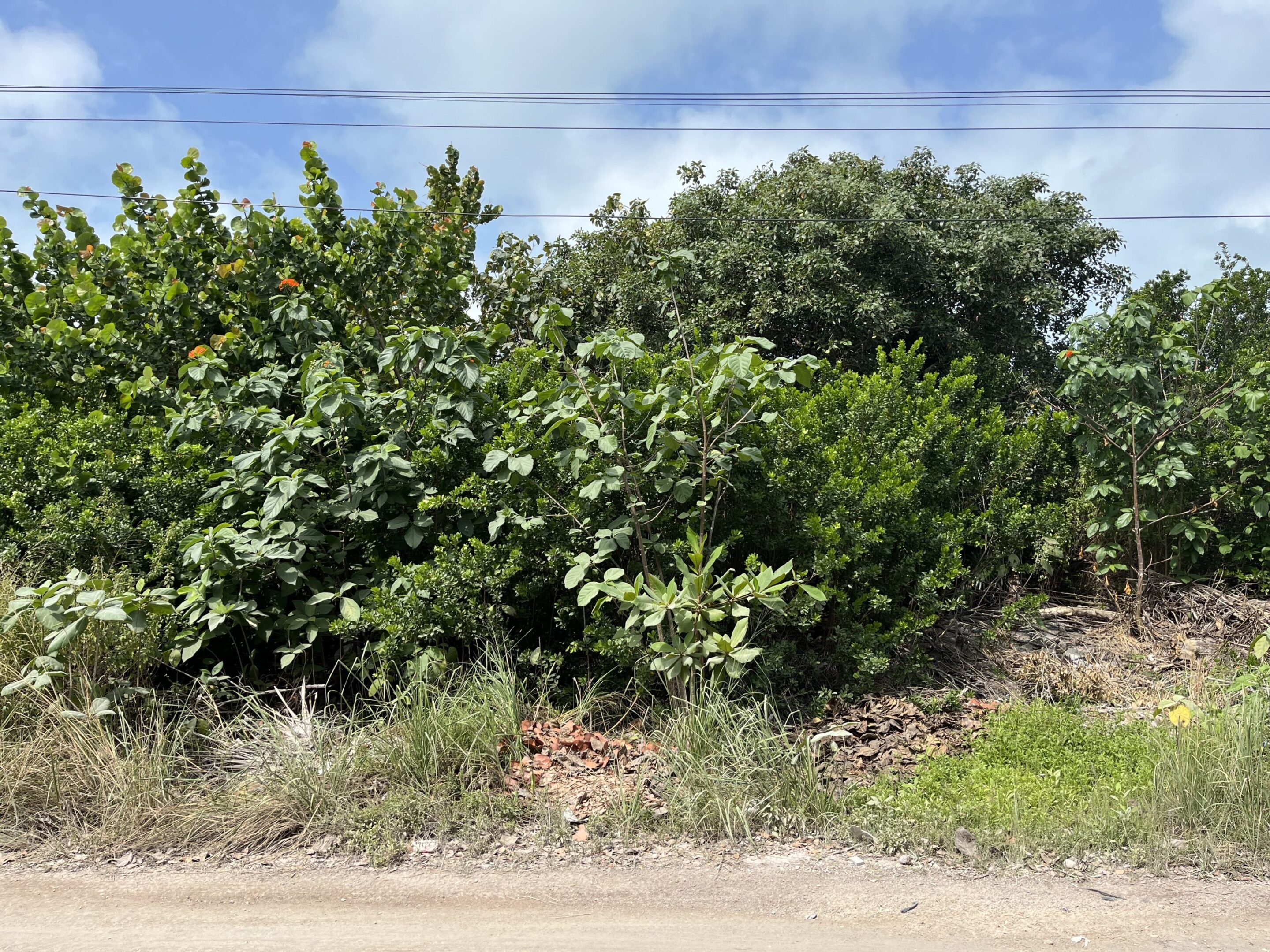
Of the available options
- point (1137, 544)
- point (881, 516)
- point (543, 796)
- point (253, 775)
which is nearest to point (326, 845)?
point (253, 775)

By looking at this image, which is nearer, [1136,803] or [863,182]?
[1136,803]

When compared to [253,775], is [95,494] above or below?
above

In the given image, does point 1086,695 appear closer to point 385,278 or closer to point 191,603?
point 191,603

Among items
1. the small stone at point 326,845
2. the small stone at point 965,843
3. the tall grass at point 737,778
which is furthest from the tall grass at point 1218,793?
the small stone at point 326,845

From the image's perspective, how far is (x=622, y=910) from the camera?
3588mm

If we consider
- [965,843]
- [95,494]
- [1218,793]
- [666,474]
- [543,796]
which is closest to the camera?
[965,843]

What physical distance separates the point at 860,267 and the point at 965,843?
885 cm

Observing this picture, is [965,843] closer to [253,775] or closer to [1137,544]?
[253,775]

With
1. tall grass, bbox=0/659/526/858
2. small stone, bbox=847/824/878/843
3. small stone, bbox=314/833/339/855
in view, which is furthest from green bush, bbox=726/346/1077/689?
small stone, bbox=314/833/339/855

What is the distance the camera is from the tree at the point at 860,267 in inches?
445

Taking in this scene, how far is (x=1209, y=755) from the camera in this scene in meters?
4.13

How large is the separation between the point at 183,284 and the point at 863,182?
840 cm

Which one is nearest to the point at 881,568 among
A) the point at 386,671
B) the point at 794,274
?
the point at 386,671

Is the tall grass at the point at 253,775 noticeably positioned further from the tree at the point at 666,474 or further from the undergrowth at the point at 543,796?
the tree at the point at 666,474
